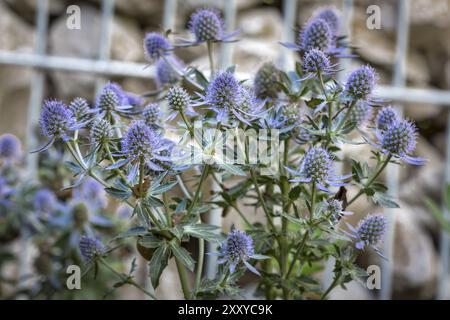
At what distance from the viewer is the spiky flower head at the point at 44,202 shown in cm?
188

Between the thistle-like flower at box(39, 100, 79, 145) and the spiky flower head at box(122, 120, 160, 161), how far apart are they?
0.34 feet

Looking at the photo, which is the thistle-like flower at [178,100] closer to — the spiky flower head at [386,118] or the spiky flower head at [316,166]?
the spiky flower head at [316,166]

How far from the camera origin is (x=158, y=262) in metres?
0.96

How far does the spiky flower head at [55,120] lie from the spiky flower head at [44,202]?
0.94 meters

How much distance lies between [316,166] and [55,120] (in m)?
0.41

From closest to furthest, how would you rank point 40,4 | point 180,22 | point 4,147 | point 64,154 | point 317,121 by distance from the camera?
point 317,121, point 4,147, point 64,154, point 40,4, point 180,22

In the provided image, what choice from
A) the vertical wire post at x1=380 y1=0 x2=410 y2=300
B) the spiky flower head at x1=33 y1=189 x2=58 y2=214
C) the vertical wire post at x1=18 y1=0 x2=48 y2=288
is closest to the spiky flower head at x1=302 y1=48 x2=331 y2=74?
the spiky flower head at x1=33 y1=189 x2=58 y2=214

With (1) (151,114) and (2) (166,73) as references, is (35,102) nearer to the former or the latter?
(2) (166,73)

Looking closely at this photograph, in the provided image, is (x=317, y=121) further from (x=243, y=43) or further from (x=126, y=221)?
(x=243, y=43)

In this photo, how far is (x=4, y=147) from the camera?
184 centimetres

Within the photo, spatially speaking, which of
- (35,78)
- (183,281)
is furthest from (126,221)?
(183,281)

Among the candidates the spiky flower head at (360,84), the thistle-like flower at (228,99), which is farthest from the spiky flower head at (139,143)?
the spiky flower head at (360,84)

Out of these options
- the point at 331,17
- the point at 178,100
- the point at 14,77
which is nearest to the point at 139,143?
the point at 178,100
